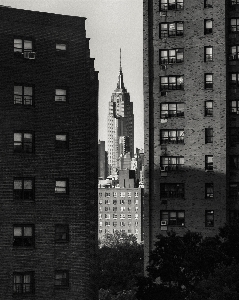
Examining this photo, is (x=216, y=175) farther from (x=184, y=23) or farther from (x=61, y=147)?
(x=61, y=147)

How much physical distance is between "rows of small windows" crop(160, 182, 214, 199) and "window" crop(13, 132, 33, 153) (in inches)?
1194

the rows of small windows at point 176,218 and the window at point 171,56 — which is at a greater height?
the window at point 171,56

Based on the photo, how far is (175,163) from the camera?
84125mm

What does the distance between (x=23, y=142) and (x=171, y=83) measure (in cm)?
3205

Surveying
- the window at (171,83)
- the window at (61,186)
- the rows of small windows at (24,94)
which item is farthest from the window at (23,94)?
the window at (171,83)

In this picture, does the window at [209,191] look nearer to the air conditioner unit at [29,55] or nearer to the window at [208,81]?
the window at [208,81]

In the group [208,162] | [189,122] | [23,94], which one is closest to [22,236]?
[23,94]

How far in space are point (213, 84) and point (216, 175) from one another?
1035 centimetres

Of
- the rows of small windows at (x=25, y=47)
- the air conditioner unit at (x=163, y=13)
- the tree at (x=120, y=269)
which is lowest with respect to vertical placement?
the tree at (x=120, y=269)

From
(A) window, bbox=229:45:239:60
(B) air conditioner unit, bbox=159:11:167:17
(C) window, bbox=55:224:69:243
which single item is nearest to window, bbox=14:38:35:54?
(C) window, bbox=55:224:69:243

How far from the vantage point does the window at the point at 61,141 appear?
188 ft

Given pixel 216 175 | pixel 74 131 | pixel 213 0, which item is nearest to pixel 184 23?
pixel 213 0

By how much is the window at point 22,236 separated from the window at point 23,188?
2.19 meters

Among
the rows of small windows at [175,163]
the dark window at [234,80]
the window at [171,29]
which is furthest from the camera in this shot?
the dark window at [234,80]
